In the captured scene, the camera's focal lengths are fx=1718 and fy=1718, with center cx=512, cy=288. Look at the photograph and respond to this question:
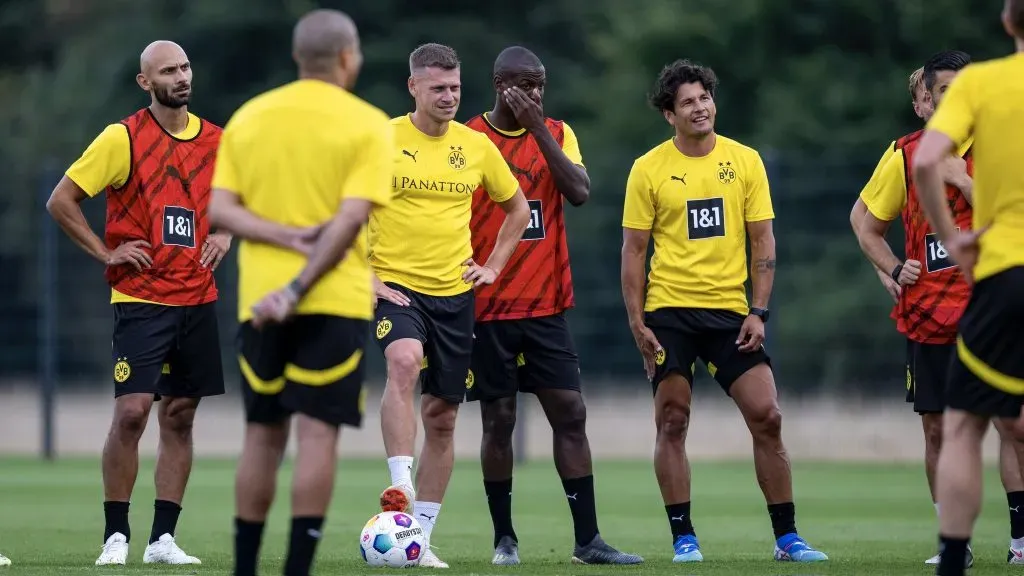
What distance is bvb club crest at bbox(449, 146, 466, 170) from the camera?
326 inches

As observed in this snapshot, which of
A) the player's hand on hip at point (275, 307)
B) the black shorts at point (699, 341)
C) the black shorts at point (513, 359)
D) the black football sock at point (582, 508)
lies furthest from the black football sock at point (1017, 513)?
the player's hand on hip at point (275, 307)

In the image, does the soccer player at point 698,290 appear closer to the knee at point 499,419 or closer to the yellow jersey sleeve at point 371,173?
the knee at point 499,419

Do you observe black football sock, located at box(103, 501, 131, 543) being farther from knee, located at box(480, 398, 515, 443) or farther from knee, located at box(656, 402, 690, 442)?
knee, located at box(656, 402, 690, 442)

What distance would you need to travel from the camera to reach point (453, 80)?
823 centimetres

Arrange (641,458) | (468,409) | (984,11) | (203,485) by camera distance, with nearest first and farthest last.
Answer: (203,485), (641,458), (468,409), (984,11)

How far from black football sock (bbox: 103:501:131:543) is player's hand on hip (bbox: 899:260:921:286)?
4.00m

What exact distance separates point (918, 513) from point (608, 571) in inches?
191

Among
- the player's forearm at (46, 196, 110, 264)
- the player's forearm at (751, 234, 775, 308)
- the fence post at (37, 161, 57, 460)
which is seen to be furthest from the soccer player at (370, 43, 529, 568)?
the fence post at (37, 161, 57, 460)

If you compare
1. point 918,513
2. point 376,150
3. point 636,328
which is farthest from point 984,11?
point 376,150

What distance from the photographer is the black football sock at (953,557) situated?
6.12 meters

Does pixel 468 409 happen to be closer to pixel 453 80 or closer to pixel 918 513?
Result: pixel 918 513

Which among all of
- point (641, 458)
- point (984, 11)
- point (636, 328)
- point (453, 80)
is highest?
point (984, 11)

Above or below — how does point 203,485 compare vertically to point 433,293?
below

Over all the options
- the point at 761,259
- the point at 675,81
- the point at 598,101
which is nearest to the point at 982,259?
the point at 761,259
